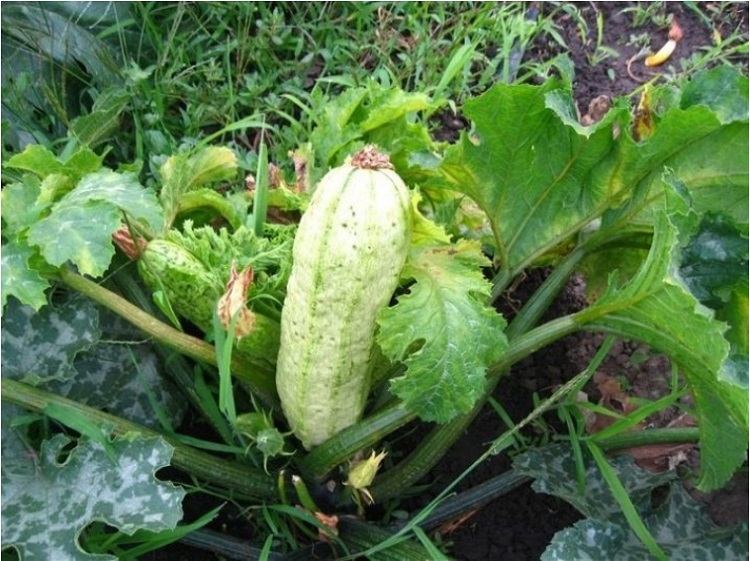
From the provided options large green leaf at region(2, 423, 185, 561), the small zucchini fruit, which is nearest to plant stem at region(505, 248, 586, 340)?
the small zucchini fruit

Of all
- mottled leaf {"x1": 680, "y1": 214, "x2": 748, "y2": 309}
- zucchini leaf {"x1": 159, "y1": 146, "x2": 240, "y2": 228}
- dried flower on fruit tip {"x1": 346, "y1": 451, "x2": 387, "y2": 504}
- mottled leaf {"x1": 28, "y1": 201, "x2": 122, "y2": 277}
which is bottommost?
dried flower on fruit tip {"x1": 346, "y1": 451, "x2": 387, "y2": 504}

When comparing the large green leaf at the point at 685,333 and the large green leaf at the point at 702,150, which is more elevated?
the large green leaf at the point at 702,150

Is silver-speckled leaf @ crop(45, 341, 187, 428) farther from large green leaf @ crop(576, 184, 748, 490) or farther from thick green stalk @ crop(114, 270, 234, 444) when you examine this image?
large green leaf @ crop(576, 184, 748, 490)

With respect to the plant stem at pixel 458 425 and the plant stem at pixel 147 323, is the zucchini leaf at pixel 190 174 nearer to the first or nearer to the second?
the plant stem at pixel 147 323

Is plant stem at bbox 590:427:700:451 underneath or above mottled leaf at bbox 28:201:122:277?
underneath

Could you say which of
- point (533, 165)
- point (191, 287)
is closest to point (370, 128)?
point (533, 165)

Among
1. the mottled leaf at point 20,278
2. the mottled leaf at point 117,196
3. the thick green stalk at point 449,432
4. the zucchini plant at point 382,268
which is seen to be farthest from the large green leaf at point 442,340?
the mottled leaf at point 20,278
